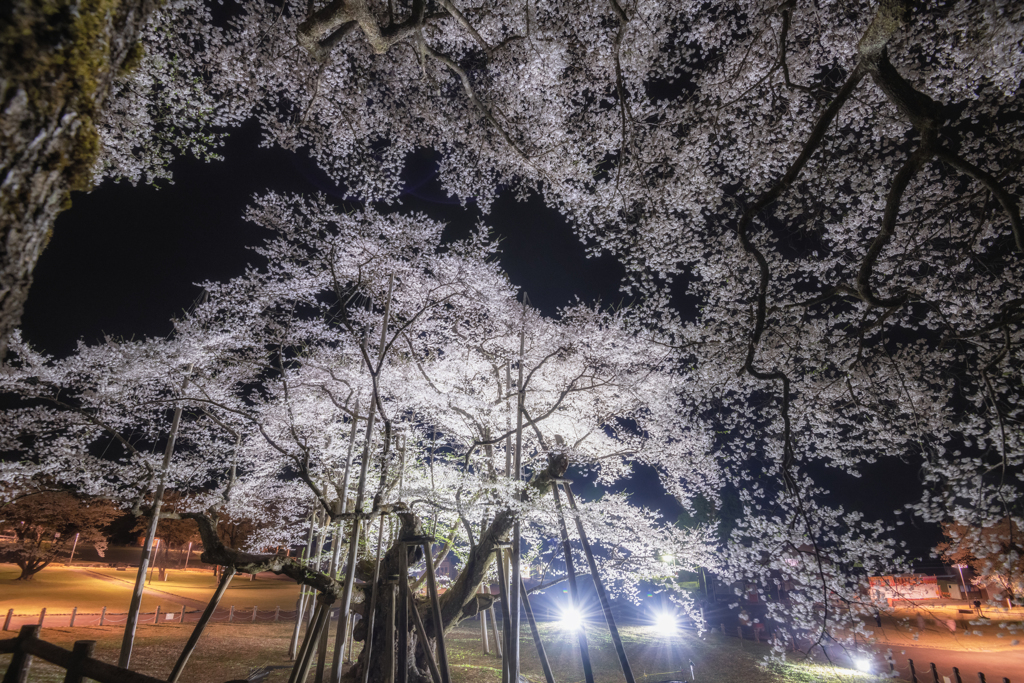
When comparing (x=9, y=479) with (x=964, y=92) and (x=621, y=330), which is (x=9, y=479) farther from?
(x=964, y=92)

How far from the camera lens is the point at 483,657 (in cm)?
1378

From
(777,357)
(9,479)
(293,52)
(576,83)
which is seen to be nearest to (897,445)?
(777,357)

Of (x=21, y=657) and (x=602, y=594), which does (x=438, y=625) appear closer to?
(x=602, y=594)

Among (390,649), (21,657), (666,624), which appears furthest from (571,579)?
(666,624)

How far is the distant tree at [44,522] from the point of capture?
21891mm

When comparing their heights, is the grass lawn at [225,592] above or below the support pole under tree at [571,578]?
below

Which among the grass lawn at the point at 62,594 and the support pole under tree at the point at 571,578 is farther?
the grass lawn at the point at 62,594

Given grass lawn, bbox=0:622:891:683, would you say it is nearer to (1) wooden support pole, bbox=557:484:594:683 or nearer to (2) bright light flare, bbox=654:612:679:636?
(2) bright light flare, bbox=654:612:679:636

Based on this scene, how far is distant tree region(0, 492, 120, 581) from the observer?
71.8 ft

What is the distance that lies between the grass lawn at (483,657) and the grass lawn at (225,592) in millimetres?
9720

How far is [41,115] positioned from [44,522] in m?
33.8

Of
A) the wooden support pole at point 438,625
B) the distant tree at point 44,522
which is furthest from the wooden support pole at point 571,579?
the distant tree at point 44,522

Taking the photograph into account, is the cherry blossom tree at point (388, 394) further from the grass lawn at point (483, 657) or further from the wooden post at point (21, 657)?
the wooden post at point (21, 657)

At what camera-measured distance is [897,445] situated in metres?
9.33
